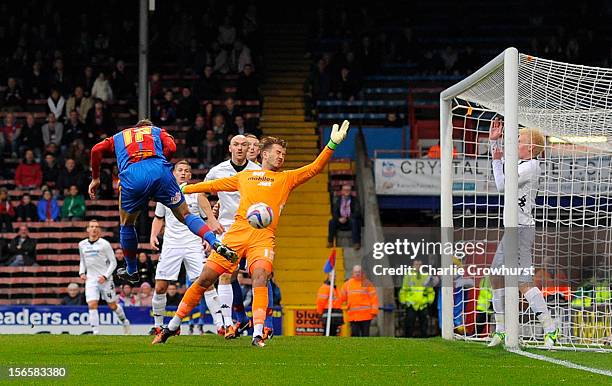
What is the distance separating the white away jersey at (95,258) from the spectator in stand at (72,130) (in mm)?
7241

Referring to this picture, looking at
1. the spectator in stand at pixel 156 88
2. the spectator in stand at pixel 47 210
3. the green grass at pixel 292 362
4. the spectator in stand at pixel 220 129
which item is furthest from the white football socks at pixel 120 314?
the spectator in stand at pixel 156 88

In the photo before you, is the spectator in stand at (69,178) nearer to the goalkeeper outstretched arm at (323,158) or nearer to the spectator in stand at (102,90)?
the spectator in stand at (102,90)

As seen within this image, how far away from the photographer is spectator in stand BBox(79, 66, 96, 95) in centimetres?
2829

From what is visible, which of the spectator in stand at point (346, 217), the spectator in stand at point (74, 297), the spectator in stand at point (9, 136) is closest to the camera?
the spectator in stand at point (74, 297)

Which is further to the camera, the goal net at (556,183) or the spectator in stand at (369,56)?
the spectator in stand at (369,56)

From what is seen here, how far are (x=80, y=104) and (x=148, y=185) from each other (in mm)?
15893

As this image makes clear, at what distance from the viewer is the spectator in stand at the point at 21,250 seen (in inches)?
962

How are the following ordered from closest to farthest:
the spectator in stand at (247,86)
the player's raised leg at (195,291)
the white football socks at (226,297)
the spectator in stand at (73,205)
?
the player's raised leg at (195,291) < the white football socks at (226,297) < the spectator in stand at (73,205) < the spectator in stand at (247,86)

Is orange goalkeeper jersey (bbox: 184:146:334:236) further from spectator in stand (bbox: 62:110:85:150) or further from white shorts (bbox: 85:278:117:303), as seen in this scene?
spectator in stand (bbox: 62:110:85:150)

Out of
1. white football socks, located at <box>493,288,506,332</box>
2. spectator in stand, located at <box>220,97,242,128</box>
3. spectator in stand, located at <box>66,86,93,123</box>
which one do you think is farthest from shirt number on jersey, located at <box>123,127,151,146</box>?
spectator in stand, located at <box>66,86,93,123</box>

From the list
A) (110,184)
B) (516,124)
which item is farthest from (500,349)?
(110,184)

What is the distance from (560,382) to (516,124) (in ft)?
12.4

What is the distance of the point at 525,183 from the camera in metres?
12.9

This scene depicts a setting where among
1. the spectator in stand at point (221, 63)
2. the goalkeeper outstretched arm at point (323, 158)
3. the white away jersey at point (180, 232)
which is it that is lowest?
the white away jersey at point (180, 232)
